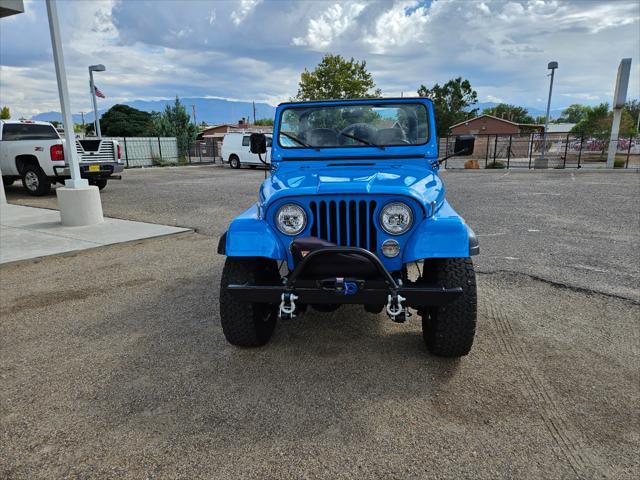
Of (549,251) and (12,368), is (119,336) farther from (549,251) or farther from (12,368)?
(549,251)

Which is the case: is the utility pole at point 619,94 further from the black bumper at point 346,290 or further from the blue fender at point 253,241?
the blue fender at point 253,241

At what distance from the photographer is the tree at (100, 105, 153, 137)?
40938 millimetres

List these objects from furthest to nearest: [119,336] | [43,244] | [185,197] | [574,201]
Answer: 1. [185,197]
2. [574,201]
3. [43,244]
4. [119,336]

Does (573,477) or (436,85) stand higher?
(436,85)

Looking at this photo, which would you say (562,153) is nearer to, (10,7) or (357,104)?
(357,104)

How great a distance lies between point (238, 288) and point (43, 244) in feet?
16.9

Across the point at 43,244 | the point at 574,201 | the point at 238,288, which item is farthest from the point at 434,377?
the point at 574,201

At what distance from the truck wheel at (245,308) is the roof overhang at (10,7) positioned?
30.7 ft

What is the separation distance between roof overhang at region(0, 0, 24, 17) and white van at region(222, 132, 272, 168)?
13663 mm

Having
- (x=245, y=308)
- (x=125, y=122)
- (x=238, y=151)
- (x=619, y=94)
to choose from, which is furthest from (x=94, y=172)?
(x=125, y=122)

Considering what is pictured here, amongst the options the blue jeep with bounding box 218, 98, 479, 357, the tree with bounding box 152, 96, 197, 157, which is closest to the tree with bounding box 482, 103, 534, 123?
the tree with bounding box 152, 96, 197, 157

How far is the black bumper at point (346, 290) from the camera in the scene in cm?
260

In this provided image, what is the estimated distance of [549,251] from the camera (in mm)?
6008

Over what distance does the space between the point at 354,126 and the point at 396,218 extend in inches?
61.0
